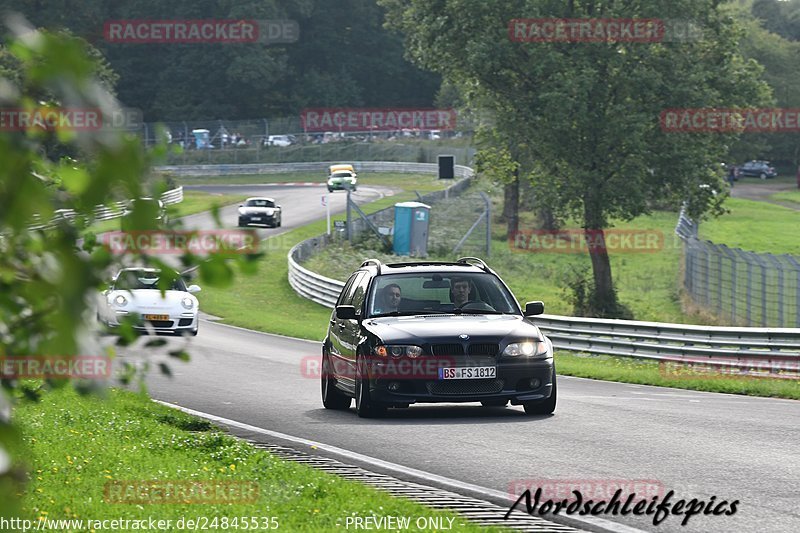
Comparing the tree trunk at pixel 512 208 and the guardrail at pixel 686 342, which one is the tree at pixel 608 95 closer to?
the guardrail at pixel 686 342

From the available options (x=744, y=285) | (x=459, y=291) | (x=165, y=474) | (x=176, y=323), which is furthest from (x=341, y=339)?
(x=744, y=285)

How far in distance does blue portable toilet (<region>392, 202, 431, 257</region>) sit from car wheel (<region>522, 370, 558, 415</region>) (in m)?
36.2

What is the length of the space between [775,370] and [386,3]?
58.0 meters

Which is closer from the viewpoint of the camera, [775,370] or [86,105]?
[86,105]

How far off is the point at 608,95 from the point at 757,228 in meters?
38.8

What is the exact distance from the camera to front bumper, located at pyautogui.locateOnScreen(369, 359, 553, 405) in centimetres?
1382

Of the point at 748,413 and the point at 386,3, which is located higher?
the point at 386,3

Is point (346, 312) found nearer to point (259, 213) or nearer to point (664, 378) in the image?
point (664, 378)

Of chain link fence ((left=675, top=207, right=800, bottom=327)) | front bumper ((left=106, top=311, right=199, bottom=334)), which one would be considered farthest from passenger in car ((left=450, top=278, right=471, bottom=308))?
chain link fence ((left=675, top=207, right=800, bottom=327))

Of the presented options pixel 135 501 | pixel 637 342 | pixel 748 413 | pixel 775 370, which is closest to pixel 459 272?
pixel 748 413

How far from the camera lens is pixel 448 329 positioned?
46.1 feet

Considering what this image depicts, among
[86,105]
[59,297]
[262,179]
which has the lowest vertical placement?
[262,179]

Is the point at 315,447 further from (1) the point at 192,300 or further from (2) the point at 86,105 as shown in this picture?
(1) the point at 192,300

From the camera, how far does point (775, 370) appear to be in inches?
891
